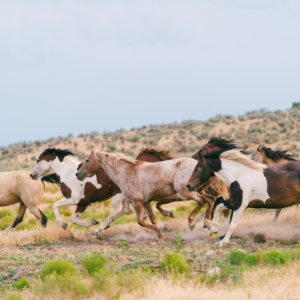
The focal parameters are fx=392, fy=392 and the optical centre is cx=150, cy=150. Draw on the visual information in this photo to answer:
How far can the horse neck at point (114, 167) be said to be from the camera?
9000 mm

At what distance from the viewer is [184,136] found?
4059cm

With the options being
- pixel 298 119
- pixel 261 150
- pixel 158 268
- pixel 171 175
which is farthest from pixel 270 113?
pixel 158 268

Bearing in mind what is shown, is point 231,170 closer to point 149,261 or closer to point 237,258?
point 237,258

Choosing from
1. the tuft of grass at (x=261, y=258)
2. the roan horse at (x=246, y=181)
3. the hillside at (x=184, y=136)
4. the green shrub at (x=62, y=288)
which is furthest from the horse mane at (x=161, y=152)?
the hillside at (x=184, y=136)

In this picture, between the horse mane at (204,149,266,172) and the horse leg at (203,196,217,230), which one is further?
the horse leg at (203,196,217,230)

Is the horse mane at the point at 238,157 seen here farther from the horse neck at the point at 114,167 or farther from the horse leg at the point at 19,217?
the horse leg at the point at 19,217

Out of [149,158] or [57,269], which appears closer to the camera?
[57,269]

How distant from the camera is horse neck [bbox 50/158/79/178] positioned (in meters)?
10.9

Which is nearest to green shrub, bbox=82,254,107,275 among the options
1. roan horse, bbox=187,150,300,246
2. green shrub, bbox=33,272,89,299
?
green shrub, bbox=33,272,89,299

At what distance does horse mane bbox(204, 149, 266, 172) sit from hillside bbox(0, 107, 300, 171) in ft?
88.5

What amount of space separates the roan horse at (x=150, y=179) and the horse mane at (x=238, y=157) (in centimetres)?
69

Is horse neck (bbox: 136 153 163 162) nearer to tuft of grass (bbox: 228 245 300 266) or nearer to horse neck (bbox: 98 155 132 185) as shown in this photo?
horse neck (bbox: 98 155 132 185)

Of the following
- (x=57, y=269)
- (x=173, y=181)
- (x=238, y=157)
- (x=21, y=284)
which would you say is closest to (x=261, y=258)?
(x=238, y=157)

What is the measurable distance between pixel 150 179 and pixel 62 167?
339cm
